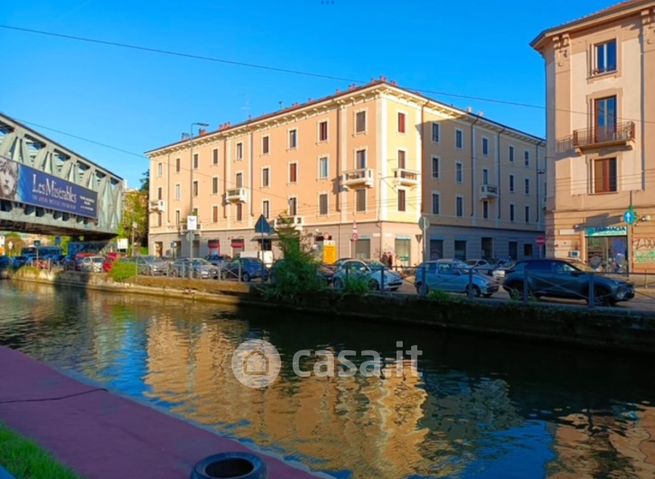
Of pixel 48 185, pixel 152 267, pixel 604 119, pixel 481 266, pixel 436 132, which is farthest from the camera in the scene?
pixel 436 132

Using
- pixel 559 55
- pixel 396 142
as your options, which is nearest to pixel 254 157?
pixel 396 142

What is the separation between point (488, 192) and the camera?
48.9 m

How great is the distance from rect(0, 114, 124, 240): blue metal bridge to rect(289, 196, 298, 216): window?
1420 cm

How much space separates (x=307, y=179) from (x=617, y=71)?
24596 millimetres

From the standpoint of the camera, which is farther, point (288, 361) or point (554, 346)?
point (554, 346)

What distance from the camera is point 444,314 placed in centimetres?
1741

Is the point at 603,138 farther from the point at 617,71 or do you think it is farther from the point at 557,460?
the point at 557,460

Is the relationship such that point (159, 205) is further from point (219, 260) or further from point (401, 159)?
point (401, 159)

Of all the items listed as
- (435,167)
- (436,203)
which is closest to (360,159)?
(435,167)

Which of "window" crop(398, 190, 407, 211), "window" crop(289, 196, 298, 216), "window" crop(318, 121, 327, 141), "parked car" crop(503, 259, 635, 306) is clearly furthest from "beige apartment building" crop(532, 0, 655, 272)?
"window" crop(289, 196, 298, 216)

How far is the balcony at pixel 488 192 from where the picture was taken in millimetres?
48844

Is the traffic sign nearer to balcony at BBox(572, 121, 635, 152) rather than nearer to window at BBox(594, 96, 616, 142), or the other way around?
balcony at BBox(572, 121, 635, 152)

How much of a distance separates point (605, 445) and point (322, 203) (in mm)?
38367

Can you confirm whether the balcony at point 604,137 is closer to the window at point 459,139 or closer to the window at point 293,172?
the window at point 459,139
